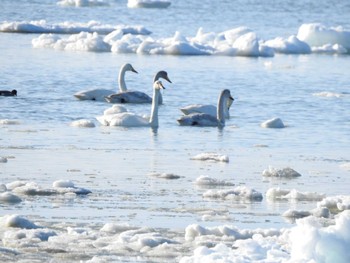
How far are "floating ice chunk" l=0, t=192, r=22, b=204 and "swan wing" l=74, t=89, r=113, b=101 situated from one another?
31.4 ft

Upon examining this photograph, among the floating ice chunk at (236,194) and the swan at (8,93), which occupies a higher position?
the floating ice chunk at (236,194)

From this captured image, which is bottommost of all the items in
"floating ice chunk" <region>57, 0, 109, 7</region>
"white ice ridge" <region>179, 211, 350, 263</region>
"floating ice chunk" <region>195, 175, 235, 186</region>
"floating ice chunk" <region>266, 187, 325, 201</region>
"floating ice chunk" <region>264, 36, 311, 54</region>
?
"floating ice chunk" <region>57, 0, 109, 7</region>

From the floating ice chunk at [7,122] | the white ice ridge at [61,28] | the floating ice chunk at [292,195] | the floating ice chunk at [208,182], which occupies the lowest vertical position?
the white ice ridge at [61,28]

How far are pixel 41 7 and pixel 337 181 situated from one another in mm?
39415

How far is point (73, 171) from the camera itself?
11680mm

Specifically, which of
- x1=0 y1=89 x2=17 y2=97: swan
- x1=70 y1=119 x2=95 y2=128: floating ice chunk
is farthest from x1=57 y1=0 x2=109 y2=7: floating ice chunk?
x1=70 y1=119 x2=95 y2=128: floating ice chunk

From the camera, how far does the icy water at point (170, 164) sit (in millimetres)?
8101

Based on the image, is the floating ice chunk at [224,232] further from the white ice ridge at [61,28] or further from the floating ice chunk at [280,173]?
the white ice ridge at [61,28]

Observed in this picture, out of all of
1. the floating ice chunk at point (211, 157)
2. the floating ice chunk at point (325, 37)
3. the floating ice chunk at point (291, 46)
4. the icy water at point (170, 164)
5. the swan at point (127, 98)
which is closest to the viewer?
the icy water at point (170, 164)

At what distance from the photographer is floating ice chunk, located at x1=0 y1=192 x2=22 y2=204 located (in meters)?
9.71

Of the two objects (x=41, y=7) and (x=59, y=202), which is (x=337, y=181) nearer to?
(x=59, y=202)

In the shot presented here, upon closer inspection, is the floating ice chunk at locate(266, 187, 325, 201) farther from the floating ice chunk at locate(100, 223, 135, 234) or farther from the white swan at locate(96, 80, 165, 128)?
the white swan at locate(96, 80, 165, 128)

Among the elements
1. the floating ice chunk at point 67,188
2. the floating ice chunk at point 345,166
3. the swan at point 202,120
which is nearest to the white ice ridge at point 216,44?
the swan at point 202,120

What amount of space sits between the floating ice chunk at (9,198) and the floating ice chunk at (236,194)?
5.39 ft
